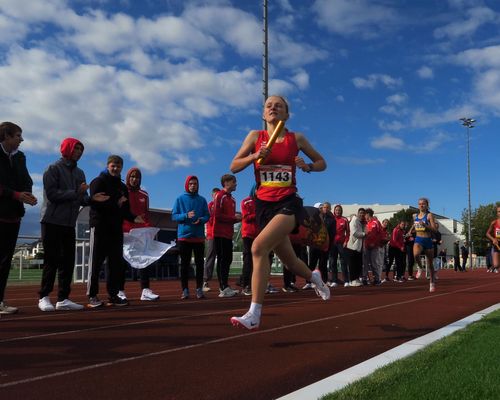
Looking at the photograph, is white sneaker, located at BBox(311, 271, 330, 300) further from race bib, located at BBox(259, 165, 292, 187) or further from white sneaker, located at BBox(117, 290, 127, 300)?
white sneaker, located at BBox(117, 290, 127, 300)

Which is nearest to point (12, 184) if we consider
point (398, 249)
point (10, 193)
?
point (10, 193)

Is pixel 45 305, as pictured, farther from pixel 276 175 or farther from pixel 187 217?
pixel 276 175

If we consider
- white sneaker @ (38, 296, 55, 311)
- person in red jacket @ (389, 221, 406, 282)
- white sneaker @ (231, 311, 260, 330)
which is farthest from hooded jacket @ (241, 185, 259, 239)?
person in red jacket @ (389, 221, 406, 282)

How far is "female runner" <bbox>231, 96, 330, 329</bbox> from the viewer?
4.80 metres

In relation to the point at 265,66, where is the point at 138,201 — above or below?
below

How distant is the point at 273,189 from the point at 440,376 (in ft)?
7.52

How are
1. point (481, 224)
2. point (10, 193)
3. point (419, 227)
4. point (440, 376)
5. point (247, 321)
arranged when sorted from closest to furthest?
point (440, 376), point (247, 321), point (10, 193), point (419, 227), point (481, 224)

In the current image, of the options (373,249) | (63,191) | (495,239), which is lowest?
(373,249)

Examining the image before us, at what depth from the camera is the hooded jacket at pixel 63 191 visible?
22.4 ft

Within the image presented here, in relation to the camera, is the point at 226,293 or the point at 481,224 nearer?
the point at 226,293

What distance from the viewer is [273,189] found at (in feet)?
16.3

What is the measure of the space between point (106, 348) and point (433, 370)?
250 cm

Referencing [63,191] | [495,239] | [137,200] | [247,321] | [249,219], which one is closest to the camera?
[247,321]

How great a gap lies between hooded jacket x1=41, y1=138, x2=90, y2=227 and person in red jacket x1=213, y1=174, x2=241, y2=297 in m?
3.08
